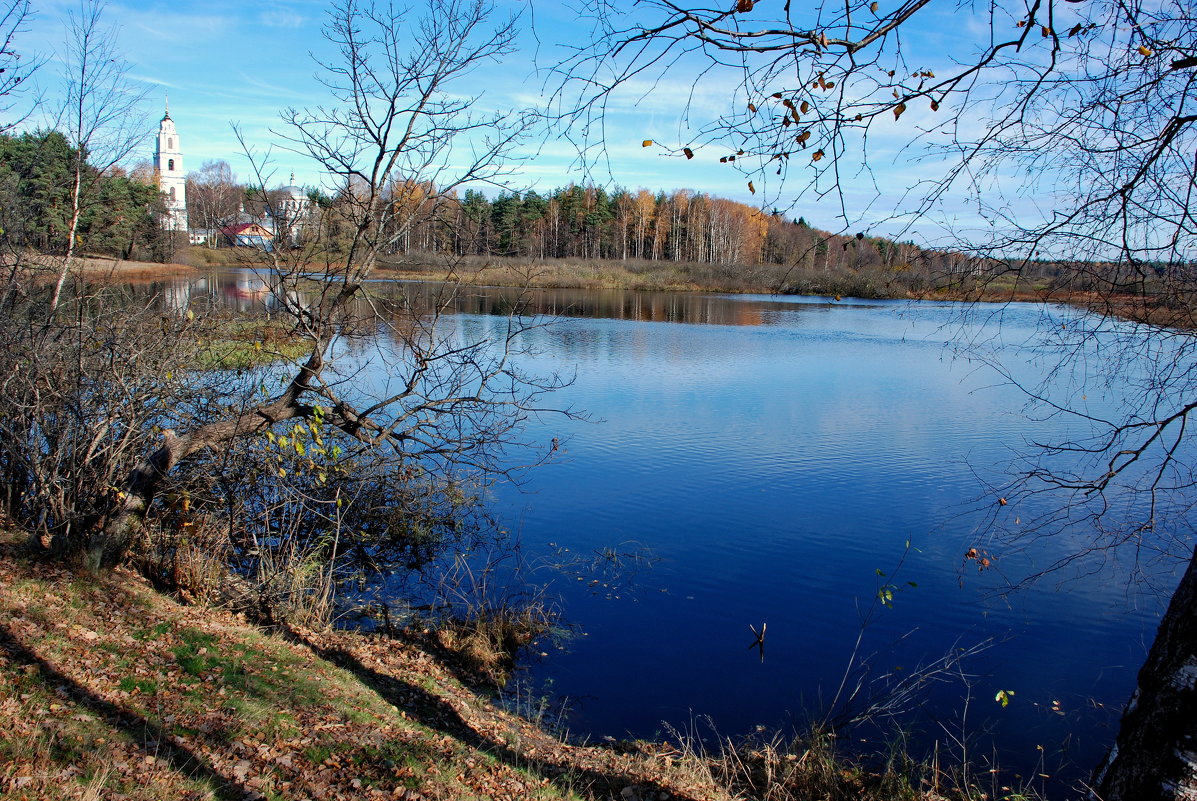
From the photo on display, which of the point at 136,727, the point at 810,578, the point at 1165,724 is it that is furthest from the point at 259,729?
the point at 810,578

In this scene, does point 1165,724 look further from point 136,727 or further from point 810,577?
point 810,577

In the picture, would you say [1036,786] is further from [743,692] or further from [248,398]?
[248,398]

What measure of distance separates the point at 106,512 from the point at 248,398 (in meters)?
2.10

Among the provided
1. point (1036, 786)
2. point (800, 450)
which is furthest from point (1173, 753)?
point (800, 450)

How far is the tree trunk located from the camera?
2439 millimetres

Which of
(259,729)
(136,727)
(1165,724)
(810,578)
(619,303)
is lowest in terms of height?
(810,578)

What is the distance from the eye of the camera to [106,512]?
6.64 metres

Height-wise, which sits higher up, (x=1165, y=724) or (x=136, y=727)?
(x=1165, y=724)

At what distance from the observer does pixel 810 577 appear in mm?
8891

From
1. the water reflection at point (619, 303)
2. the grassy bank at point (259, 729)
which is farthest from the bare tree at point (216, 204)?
the water reflection at point (619, 303)

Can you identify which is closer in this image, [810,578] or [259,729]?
[259,729]

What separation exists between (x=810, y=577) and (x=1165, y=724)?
6.46 m

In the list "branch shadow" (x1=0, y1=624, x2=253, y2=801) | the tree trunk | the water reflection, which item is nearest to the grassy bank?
"branch shadow" (x1=0, y1=624, x2=253, y2=801)

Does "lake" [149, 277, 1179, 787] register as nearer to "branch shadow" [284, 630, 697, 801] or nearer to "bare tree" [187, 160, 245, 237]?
"branch shadow" [284, 630, 697, 801]
